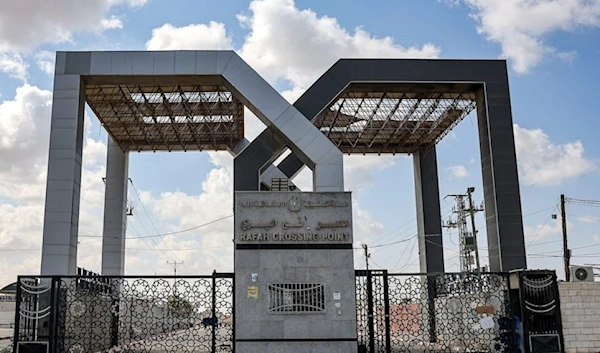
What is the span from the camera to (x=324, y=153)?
44.0ft

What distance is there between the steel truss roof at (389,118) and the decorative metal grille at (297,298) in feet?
16.1

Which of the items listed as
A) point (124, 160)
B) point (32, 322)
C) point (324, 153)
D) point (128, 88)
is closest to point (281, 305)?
point (324, 153)

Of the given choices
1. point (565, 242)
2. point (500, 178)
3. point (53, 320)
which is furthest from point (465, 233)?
point (53, 320)

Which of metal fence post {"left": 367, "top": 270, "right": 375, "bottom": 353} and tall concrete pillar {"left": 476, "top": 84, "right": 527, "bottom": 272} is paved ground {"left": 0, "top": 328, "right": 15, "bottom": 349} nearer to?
metal fence post {"left": 367, "top": 270, "right": 375, "bottom": 353}

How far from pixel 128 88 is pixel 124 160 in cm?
660

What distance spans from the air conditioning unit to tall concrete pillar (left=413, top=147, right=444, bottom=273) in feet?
28.5

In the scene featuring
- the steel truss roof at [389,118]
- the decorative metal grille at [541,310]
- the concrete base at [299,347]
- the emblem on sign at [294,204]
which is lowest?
the concrete base at [299,347]

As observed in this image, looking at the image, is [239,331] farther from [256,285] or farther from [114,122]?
[114,122]

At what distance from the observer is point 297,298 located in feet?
38.8

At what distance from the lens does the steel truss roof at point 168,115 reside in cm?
1675

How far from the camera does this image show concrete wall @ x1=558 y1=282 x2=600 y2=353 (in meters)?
12.1

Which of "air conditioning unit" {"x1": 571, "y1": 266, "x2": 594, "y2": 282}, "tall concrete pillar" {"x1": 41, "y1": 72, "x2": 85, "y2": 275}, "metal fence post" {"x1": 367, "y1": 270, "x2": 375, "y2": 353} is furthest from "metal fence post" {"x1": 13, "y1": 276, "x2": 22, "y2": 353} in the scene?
"air conditioning unit" {"x1": 571, "y1": 266, "x2": 594, "y2": 282}

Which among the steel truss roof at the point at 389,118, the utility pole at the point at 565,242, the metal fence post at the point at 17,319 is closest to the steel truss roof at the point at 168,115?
Answer: the steel truss roof at the point at 389,118

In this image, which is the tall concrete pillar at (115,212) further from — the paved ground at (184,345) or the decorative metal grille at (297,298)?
the decorative metal grille at (297,298)
